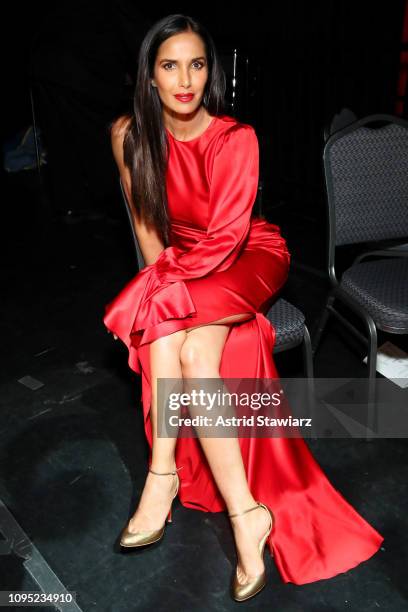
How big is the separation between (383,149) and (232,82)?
86.2 inches

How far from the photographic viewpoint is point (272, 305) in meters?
1.88

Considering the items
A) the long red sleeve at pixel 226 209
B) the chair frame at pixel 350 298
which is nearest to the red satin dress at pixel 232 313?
the long red sleeve at pixel 226 209

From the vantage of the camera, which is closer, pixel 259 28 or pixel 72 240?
pixel 72 240

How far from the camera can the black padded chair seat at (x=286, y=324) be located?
177 cm

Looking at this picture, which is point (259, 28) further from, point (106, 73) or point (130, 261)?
point (130, 261)

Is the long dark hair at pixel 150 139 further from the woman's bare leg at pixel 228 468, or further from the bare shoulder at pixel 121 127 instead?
the woman's bare leg at pixel 228 468

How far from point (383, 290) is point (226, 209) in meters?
0.59

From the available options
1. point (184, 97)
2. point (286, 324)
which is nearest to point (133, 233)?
point (184, 97)

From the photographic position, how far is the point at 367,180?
6.81 feet

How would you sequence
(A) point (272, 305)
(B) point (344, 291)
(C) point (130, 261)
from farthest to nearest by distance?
(C) point (130, 261)
(B) point (344, 291)
(A) point (272, 305)

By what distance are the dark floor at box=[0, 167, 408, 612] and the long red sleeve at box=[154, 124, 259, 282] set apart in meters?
0.67

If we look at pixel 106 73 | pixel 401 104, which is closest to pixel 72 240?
pixel 106 73

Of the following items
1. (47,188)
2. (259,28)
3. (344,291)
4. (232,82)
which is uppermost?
(259,28)

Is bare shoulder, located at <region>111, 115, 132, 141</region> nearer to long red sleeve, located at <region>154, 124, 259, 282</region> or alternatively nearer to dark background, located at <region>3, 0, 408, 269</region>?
long red sleeve, located at <region>154, 124, 259, 282</region>
